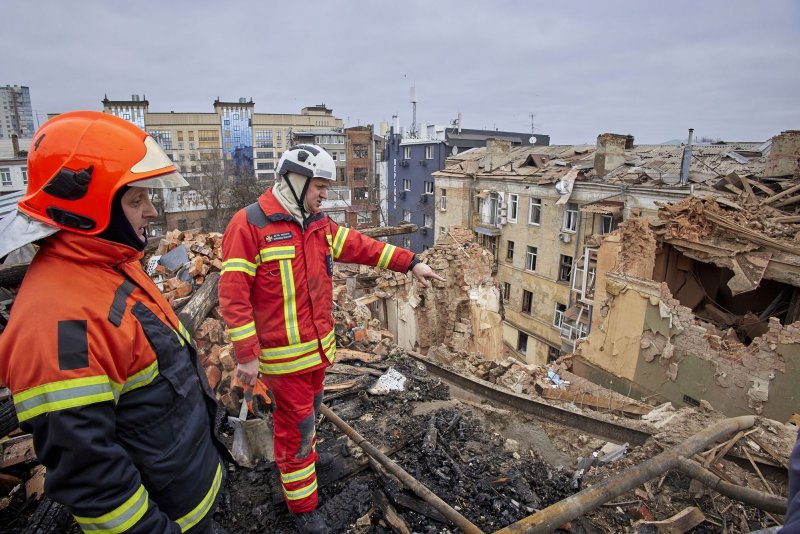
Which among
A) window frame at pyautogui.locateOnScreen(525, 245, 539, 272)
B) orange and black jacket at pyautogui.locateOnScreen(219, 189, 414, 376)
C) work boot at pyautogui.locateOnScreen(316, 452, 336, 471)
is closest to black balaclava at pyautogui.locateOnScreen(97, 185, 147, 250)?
orange and black jacket at pyautogui.locateOnScreen(219, 189, 414, 376)

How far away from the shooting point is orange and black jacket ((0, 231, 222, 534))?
1244mm

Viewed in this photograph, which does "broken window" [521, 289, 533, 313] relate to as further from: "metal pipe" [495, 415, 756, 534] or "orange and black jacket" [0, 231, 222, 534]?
"orange and black jacket" [0, 231, 222, 534]

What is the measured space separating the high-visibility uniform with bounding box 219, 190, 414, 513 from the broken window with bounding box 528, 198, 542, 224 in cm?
1758

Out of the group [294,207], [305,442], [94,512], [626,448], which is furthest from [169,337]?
[626,448]

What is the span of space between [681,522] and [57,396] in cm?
377

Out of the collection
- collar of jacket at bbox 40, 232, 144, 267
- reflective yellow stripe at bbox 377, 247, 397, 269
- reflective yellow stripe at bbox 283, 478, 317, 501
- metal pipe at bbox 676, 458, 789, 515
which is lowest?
reflective yellow stripe at bbox 283, 478, 317, 501

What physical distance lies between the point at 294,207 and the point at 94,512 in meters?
1.89

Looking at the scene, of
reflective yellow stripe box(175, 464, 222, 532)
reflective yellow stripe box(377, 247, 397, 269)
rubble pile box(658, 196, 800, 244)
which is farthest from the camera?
rubble pile box(658, 196, 800, 244)

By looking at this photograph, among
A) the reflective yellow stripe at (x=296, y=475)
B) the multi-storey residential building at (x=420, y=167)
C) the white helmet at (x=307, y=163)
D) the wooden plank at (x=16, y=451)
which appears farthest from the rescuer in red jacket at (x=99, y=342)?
the multi-storey residential building at (x=420, y=167)

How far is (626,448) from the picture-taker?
4.33 metres

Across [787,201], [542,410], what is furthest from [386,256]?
[787,201]

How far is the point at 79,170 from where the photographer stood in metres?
1.41

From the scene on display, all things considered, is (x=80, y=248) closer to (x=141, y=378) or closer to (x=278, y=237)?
(x=141, y=378)

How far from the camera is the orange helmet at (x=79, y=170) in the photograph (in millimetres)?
1389
